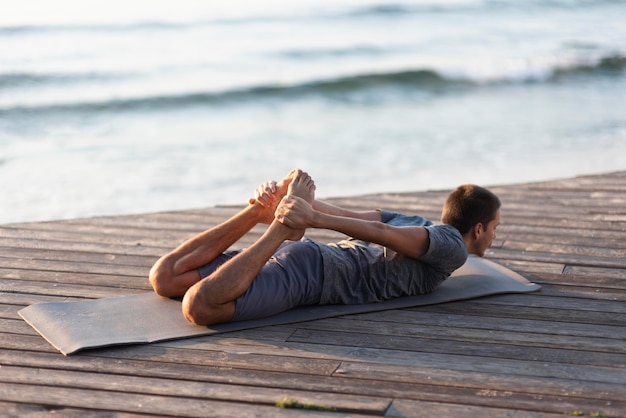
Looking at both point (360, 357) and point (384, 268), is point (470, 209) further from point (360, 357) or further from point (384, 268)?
point (360, 357)

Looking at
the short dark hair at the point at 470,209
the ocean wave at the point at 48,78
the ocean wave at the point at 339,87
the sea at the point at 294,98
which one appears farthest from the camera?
the ocean wave at the point at 48,78

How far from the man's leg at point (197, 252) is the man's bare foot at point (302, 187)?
107 millimetres

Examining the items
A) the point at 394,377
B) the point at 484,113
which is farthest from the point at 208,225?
the point at 484,113

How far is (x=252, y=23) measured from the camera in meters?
15.5

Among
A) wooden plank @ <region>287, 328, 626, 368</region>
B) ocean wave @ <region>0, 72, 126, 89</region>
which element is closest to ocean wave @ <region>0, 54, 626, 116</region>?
ocean wave @ <region>0, 72, 126, 89</region>

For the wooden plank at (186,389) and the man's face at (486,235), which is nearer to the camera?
the wooden plank at (186,389)

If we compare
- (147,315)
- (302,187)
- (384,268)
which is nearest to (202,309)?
(147,315)

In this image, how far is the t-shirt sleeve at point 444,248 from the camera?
126 inches

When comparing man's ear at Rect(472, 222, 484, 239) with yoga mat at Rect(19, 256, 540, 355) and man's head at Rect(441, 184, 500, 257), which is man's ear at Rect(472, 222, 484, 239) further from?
yoga mat at Rect(19, 256, 540, 355)

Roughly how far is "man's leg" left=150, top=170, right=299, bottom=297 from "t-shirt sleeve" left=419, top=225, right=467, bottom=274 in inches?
22.0

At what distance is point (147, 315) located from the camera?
126 inches

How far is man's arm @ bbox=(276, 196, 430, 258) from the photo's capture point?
10.1ft

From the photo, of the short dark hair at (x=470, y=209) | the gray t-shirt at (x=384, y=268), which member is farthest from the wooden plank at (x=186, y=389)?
the short dark hair at (x=470, y=209)

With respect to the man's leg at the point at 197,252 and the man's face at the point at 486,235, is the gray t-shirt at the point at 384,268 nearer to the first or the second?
the man's face at the point at 486,235
